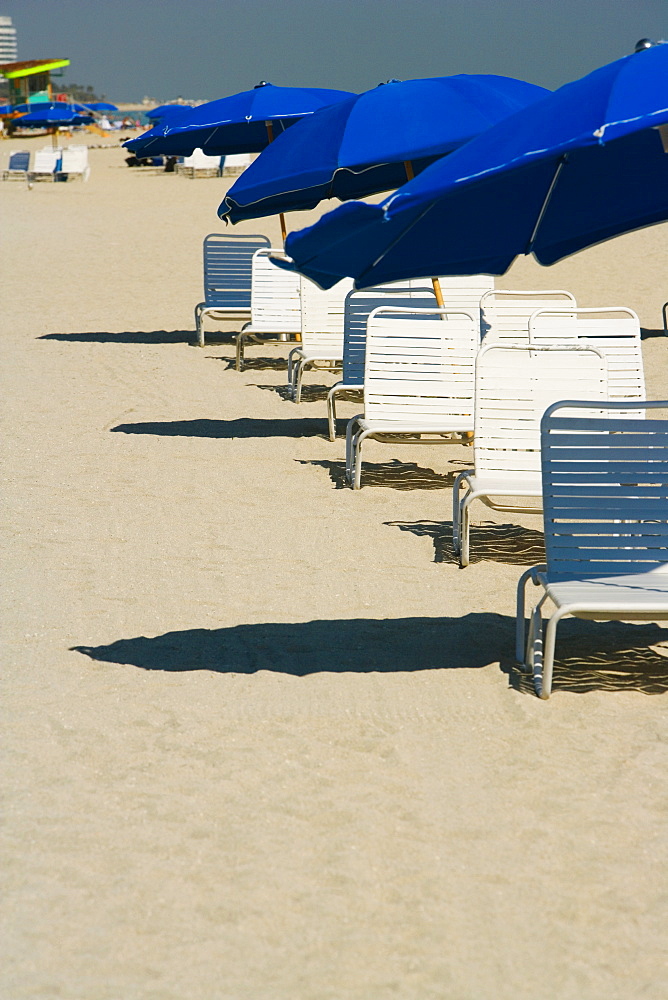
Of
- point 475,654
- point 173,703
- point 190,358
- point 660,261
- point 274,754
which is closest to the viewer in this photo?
point 274,754

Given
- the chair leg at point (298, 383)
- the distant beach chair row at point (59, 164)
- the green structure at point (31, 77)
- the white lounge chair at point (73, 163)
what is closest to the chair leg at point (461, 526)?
the chair leg at point (298, 383)

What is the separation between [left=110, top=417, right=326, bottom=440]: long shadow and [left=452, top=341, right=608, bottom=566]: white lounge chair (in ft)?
10.3

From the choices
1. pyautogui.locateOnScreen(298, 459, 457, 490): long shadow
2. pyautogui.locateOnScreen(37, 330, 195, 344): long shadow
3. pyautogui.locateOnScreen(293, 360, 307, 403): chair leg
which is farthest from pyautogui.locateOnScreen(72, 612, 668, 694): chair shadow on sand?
pyautogui.locateOnScreen(37, 330, 195, 344): long shadow

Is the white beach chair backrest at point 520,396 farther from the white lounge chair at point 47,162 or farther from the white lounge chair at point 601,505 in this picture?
the white lounge chair at point 47,162

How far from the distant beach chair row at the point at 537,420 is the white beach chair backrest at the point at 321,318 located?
12mm

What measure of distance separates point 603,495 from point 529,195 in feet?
3.76

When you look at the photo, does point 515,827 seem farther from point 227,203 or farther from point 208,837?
point 227,203

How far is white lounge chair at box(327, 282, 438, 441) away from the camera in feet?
28.0

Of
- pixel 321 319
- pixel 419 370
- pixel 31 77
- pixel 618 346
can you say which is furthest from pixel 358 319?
pixel 31 77

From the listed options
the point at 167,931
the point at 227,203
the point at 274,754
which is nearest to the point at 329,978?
the point at 167,931

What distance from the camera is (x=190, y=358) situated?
12398mm

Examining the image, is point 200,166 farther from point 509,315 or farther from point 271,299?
point 509,315

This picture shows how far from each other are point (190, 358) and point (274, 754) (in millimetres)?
8954

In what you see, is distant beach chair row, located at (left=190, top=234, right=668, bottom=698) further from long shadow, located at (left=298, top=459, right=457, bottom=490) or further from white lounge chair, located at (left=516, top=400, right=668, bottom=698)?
long shadow, located at (left=298, top=459, right=457, bottom=490)
